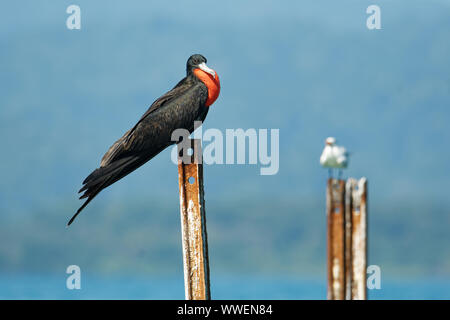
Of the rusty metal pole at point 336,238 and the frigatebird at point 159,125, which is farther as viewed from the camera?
the frigatebird at point 159,125

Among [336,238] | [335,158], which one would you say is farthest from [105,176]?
[336,238]

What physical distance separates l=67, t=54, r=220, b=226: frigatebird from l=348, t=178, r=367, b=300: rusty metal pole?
4107 millimetres

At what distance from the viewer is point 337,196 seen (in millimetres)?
9508

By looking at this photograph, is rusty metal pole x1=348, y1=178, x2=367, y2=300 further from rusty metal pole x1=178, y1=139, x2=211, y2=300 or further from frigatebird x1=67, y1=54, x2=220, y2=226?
frigatebird x1=67, y1=54, x2=220, y2=226

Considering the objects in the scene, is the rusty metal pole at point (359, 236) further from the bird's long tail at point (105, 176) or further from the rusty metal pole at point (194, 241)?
the bird's long tail at point (105, 176)

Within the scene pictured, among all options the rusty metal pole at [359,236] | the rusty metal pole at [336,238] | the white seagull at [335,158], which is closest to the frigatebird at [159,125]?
the white seagull at [335,158]

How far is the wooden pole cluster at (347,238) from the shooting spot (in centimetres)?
952

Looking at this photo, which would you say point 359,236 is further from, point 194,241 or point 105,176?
point 105,176

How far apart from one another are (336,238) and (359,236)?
0.24 metres

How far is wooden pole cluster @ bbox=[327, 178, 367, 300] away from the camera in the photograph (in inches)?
375

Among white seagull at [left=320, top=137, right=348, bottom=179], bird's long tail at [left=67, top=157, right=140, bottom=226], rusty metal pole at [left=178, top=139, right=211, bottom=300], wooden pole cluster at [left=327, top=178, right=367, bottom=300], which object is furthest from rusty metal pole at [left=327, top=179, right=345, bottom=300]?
bird's long tail at [left=67, top=157, right=140, bottom=226]

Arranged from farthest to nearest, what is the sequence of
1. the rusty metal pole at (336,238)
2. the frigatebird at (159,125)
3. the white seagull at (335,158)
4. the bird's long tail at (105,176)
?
the frigatebird at (159,125) → the bird's long tail at (105,176) → the white seagull at (335,158) → the rusty metal pole at (336,238)

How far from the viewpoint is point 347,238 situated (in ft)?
31.5
